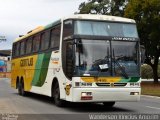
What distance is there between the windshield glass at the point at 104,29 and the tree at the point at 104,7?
3667cm

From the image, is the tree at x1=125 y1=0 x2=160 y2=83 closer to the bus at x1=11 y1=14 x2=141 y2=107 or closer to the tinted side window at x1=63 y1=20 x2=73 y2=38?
the bus at x1=11 y1=14 x2=141 y2=107

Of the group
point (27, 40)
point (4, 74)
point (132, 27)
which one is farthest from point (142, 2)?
point (4, 74)

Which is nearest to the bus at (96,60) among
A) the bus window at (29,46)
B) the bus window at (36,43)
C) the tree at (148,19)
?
the bus window at (36,43)

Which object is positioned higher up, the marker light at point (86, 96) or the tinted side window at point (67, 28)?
the tinted side window at point (67, 28)

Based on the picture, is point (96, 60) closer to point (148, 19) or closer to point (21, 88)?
point (21, 88)

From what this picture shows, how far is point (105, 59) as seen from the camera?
1638 centimetres

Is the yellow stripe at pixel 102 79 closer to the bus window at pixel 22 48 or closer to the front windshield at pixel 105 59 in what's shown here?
the front windshield at pixel 105 59

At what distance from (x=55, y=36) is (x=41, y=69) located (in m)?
2.79

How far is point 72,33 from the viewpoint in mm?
16516

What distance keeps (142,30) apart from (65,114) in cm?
3303

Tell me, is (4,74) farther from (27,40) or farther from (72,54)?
(72,54)

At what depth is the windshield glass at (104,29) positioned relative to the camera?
1662 cm

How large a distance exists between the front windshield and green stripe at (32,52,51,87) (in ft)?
11.3

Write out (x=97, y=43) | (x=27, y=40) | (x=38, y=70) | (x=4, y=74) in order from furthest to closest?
(x=4, y=74)
(x=27, y=40)
(x=38, y=70)
(x=97, y=43)
